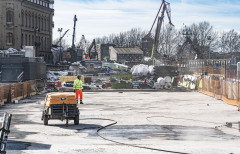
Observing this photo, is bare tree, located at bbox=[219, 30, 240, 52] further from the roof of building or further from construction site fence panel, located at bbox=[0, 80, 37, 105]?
construction site fence panel, located at bbox=[0, 80, 37, 105]

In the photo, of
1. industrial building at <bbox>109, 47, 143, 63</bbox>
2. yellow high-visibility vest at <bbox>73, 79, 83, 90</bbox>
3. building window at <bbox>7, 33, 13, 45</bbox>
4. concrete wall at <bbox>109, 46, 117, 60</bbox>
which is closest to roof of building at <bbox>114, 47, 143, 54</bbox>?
industrial building at <bbox>109, 47, 143, 63</bbox>

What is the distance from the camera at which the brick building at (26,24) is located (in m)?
84.3

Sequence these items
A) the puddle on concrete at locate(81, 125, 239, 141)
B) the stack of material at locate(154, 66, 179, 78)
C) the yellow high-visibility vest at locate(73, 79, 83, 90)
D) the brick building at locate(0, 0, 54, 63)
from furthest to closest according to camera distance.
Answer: the brick building at locate(0, 0, 54, 63)
the stack of material at locate(154, 66, 179, 78)
the yellow high-visibility vest at locate(73, 79, 83, 90)
the puddle on concrete at locate(81, 125, 239, 141)

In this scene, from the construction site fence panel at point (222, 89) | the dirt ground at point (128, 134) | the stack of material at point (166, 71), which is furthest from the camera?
the stack of material at point (166, 71)

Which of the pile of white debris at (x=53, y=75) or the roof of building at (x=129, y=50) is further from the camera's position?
the roof of building at (x=129, y=50)

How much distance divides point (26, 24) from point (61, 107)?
73774 mm

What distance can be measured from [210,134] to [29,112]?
11.8 m

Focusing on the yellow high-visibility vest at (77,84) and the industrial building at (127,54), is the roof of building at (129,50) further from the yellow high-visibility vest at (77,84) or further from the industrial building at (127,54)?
the yellow high-visibility vest at (77,84)

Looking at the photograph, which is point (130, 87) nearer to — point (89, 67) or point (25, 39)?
point (25, 39)

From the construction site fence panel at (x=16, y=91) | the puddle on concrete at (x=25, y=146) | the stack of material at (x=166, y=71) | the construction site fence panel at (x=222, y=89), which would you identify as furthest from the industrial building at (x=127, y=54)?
the puddle on concrete at (x=25, y=146)

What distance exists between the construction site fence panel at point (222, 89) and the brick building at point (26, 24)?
4660cm

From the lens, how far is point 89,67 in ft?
331

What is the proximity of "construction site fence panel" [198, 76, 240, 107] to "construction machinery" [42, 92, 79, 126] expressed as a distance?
45.1 feet

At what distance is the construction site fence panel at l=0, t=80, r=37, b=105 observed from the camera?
31659 millimetres
